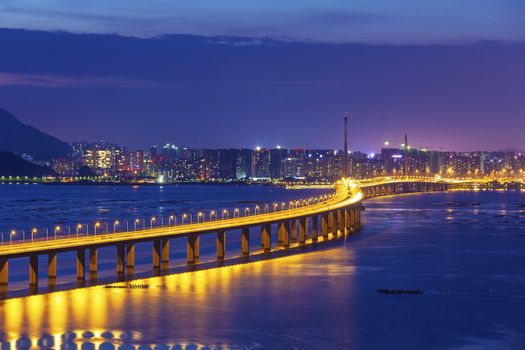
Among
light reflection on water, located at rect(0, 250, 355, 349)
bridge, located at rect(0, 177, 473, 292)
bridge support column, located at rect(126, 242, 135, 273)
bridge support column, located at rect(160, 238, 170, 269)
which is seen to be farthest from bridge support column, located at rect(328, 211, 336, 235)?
bridge support column, located at rect(126, 242, 135, 273)

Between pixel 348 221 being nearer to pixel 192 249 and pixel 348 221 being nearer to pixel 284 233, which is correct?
pixel 284 233

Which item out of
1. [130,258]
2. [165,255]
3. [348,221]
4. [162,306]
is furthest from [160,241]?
[348,221]

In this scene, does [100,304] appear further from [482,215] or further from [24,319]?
[482,215]

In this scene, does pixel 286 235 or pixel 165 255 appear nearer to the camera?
pixel 165 255

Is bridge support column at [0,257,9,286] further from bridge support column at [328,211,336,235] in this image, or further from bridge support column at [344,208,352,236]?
bridge support column at [344,208,352,236]

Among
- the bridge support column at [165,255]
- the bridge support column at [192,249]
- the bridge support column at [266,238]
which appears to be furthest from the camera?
the bridge support column at [266,238]

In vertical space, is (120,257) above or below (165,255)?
above

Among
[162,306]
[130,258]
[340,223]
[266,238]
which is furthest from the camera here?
[340,223]

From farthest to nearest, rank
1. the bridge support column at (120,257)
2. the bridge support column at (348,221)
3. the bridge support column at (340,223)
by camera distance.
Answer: the bridge support column at (348,221) < the bridge support column at (340,223) < the bridge support column at (120,257)

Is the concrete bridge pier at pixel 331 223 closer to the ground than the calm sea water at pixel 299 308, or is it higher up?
higher up

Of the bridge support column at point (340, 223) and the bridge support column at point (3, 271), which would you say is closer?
the bridge support column at point (3, 271)

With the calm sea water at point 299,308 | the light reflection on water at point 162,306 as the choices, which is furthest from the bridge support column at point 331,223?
the light reflection on water at point 162,306

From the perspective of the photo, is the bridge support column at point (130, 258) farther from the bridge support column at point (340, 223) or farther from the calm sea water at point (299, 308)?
the bridge support column at point (340, 223)

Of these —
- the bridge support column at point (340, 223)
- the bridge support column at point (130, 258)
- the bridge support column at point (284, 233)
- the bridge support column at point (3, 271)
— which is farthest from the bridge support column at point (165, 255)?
the bridge support column at point (340, 223)
